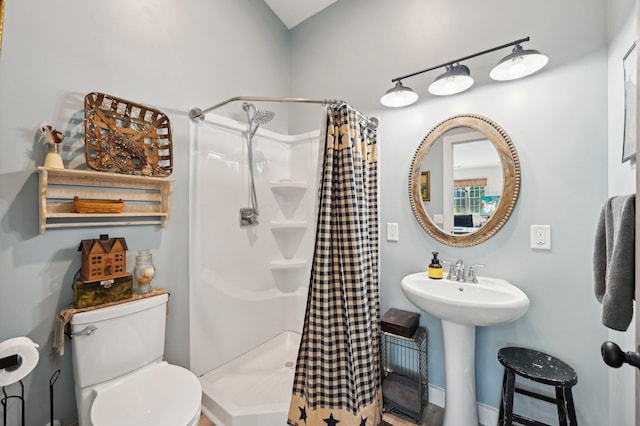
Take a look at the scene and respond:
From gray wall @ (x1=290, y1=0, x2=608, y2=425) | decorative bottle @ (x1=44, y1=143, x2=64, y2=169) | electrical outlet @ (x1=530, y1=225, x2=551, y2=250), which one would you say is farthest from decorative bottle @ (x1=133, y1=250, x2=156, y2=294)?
electrical outlet @ (x1=530, y1=225, x2=551, y2=250)

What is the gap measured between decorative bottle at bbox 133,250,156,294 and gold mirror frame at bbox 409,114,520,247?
168cm

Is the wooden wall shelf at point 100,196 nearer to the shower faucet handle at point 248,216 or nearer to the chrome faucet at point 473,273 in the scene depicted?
the shower faucet handle at point 248,216

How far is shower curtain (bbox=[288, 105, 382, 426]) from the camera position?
1.38m

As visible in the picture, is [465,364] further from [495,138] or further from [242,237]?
[242,237]

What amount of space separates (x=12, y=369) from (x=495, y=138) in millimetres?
2506

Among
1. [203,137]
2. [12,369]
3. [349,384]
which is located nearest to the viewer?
[12,369]

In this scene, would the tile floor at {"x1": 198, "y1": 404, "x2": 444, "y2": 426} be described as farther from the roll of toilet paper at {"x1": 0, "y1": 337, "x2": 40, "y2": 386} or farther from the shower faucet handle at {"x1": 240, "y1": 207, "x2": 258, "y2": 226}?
the shower faucet handle at {"x1": 240, "y1": 207, "x2": 258, "y2": 226}

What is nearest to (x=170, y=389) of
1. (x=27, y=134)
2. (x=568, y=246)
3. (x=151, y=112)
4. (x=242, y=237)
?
(x=242, y=237)

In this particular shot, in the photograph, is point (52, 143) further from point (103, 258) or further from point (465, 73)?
point (465, 73)

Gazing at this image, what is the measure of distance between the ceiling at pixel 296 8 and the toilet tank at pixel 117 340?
2.53 metres

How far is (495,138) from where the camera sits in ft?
5.22

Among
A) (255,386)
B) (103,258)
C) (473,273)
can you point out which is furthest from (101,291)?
(473,273)

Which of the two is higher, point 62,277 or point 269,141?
point 269,141

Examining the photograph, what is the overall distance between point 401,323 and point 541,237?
0.93 m
